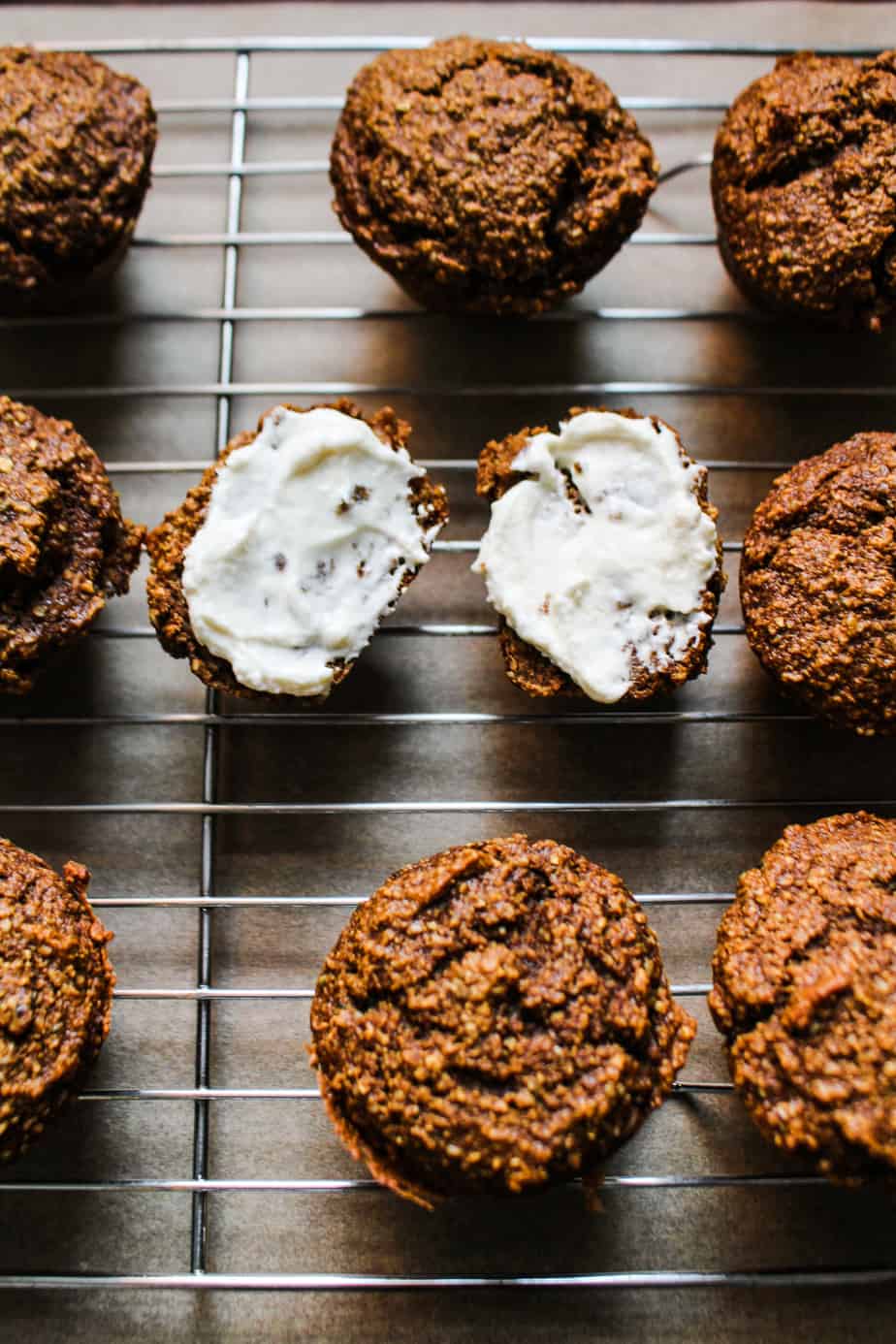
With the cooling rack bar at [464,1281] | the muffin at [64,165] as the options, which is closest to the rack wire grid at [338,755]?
the cooling rack bar at [464,1281]

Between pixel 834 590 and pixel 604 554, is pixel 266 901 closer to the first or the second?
pixel 604 554

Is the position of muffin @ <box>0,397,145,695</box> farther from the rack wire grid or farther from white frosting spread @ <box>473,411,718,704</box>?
white frosting spread @ <box>473,411,718,704</box>

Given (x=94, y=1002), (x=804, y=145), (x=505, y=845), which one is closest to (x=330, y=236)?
(x=804, y=145)

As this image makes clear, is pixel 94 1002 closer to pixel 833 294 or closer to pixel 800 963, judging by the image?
pixel 800 963

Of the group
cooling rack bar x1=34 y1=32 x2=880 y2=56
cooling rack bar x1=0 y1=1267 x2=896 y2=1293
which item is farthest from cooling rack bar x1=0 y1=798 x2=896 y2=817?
cooling rack bar x1=34 y1=32 x2=880 y2=56

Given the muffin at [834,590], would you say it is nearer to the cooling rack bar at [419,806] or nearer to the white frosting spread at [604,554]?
the white frosting spread at [604,554]

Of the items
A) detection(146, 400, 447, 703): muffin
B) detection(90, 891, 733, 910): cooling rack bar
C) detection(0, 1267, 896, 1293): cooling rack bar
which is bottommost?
detection(0, 1267, 896, 1293): cooling rack bar
